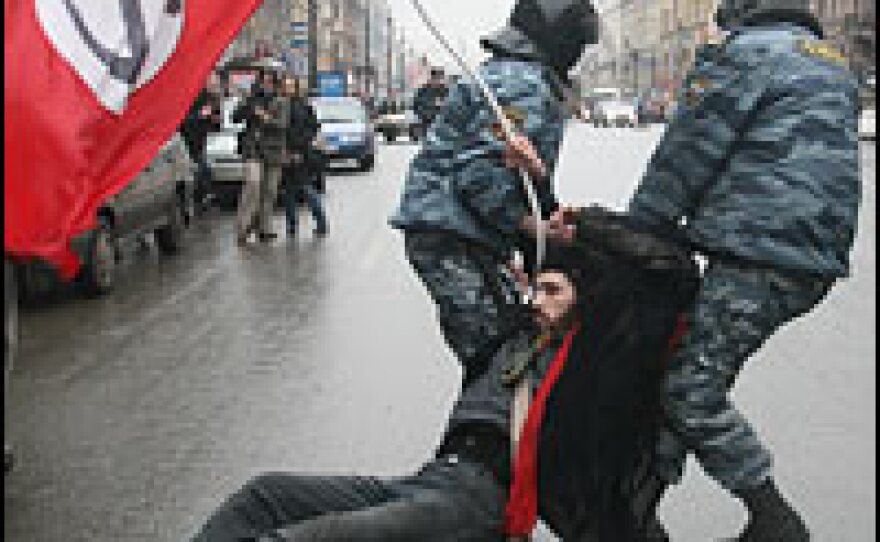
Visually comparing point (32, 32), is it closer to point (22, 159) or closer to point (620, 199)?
point (22, 159)

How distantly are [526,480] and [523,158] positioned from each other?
3.21 ft

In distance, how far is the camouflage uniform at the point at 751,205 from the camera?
4.32m

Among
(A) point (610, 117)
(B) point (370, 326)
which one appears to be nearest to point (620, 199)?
(B) point (370, 326)

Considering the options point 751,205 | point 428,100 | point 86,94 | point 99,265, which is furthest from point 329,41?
point 86,94

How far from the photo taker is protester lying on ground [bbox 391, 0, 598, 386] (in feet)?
15.8

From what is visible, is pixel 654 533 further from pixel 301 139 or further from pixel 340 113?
pixel 340 113

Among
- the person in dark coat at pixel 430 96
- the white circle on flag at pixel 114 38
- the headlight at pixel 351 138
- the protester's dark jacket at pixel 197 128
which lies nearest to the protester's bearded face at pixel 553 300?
the white circle on flag at pixel 114 38

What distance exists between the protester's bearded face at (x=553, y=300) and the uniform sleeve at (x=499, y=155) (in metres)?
0.58

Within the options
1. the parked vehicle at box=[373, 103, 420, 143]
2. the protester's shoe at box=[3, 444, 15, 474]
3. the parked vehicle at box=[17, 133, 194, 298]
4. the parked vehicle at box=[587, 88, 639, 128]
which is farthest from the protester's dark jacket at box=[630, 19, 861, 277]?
the parked vehicle at box=[587, 88, 639, 128]

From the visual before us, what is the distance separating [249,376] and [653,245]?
183 inches

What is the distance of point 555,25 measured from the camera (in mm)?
4984

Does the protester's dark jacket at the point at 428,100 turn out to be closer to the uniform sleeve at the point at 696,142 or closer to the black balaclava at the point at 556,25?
the black balaclava at the point at 556,25

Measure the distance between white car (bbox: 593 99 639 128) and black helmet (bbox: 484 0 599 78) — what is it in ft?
246

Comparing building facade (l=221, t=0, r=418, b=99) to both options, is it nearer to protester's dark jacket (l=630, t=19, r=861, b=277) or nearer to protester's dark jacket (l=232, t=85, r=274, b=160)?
protester's dark jacket (l=232, t=85, r=274, b=160)
